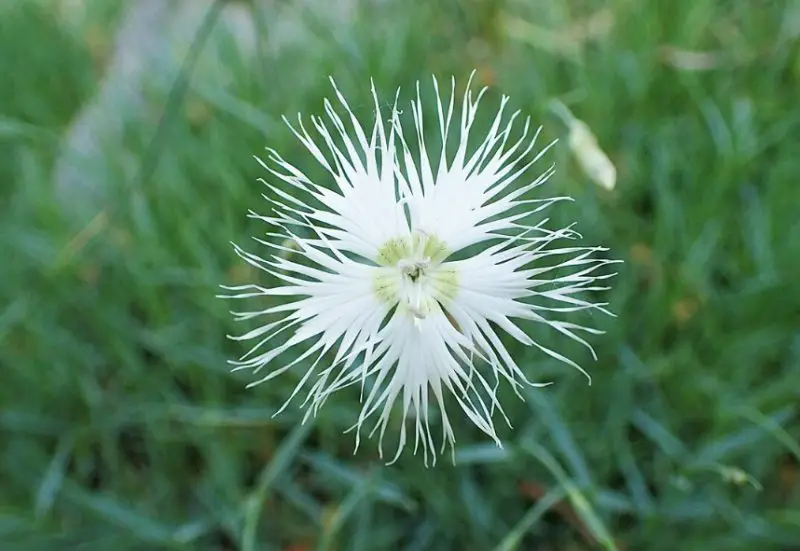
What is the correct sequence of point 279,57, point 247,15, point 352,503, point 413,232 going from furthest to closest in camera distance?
point 247,15
point 279,57
point 352,503
point 413,232

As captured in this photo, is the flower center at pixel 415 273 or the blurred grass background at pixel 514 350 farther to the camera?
the blurred grass background at pixel 514 350

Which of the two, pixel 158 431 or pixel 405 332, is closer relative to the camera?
pixel 405 332

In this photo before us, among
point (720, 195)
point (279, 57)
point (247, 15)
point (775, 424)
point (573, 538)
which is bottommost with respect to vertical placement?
point (573, 538)

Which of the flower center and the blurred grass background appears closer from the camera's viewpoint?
the flower center


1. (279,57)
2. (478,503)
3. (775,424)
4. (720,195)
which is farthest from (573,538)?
(279,57)

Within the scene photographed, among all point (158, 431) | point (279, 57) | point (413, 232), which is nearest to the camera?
point (413, 232)

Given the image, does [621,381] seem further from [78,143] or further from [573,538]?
[78,143]

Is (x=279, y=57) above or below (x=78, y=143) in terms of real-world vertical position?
above

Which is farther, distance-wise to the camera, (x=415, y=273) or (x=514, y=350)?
(x=514, y=350)
